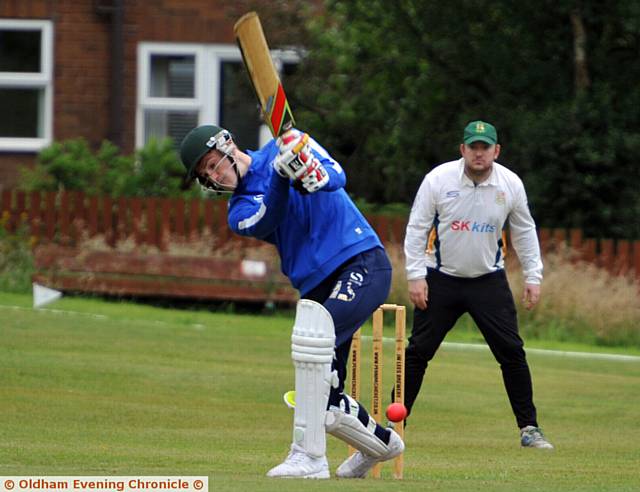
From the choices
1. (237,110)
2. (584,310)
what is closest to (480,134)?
(584,310)

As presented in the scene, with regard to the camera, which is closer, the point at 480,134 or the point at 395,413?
the point at 395,413

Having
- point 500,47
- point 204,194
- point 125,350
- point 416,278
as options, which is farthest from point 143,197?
point 416,278

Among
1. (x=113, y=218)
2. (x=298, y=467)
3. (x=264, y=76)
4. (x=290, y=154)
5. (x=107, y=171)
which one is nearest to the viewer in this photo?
(x=290, y=154)

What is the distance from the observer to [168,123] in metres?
23.3

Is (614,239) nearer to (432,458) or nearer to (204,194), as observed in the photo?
(204,194)

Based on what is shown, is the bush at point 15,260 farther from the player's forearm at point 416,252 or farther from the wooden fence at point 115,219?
the player's forearm at point 416,252

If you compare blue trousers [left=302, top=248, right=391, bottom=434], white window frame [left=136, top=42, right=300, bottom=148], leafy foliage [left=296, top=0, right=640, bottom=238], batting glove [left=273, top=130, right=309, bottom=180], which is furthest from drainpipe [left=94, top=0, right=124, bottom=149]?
batting glove [left=273, top=130, right=309, bottom=180]

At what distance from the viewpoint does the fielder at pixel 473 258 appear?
9.20 metres

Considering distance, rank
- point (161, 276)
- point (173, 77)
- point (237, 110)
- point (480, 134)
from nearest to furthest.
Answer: point (480, 134), point (161, 276), point (173, 77), point (237, 110)

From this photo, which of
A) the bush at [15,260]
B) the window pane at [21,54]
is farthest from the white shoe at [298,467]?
the window pane at [21,54]

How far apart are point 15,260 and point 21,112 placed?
443cm

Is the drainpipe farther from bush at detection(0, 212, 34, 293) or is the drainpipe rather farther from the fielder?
the fielder

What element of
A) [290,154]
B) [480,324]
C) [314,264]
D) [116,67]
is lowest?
[480,324]

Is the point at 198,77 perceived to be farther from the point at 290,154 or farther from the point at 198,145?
the point at 290,154
